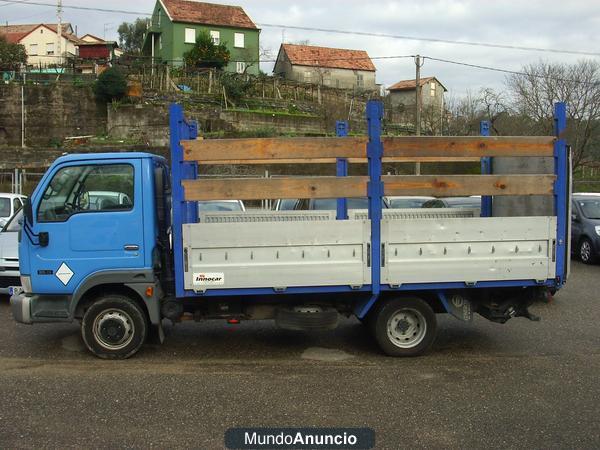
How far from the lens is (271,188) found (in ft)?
18.4

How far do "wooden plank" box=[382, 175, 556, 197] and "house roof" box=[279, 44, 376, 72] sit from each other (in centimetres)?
5776

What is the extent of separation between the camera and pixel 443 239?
226 inches

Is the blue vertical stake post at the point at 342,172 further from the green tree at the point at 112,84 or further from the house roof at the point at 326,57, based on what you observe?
the house roof at the point at 326,57

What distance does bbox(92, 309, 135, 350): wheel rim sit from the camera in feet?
19.3

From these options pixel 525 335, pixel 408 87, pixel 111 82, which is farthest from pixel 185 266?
pixel 408 87

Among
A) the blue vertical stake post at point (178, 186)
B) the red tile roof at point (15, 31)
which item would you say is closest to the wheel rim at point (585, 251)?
the blue vertical stake post at point (178, 186)

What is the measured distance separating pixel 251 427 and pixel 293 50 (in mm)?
61698

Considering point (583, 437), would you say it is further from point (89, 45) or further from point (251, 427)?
point (89, 45)

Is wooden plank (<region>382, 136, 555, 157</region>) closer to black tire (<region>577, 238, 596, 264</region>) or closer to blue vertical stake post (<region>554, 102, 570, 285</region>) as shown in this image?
A: blue vertical stake post (<region>554, 102, 570, 285</region>)

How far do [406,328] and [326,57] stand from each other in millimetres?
59908

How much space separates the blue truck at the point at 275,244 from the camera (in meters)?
5.61

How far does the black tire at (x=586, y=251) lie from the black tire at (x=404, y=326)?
8913 millimetres

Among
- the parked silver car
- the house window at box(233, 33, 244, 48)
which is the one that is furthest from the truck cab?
Answer: the house window at box(233, 33, 244, 48)

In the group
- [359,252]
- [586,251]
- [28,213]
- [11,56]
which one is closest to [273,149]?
[359,252]
